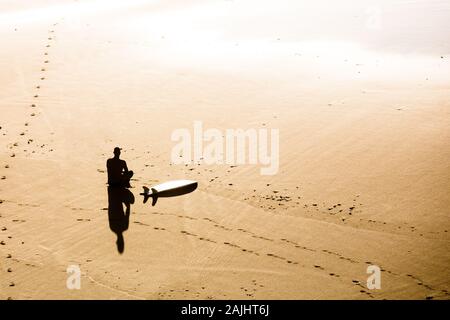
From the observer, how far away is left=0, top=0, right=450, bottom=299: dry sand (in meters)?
7.10

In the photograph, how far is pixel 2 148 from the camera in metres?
10.5

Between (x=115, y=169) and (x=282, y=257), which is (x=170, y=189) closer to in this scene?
(x=115, y=169)

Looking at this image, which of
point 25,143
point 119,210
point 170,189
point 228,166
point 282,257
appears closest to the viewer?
point 282,257

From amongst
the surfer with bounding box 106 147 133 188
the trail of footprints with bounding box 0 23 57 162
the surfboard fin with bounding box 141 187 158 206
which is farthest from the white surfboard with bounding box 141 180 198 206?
the trail of footprints with bounding box 0 23 57 162

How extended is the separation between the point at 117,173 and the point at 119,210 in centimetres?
79

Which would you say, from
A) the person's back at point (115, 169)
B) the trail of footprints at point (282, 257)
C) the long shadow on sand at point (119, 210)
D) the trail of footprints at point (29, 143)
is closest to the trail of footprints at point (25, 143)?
the trail of footprints at point (29, 143)

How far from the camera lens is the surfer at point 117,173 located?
879cm

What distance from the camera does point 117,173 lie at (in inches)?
348

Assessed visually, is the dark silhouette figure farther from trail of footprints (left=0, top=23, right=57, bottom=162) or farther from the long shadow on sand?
trail of footprints (left=0, top=23, right=57, bottom=162)

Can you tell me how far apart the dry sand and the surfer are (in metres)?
0.36

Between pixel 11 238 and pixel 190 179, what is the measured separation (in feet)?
11.4

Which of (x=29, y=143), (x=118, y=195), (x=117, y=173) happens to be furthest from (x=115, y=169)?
(x=29, y=143)

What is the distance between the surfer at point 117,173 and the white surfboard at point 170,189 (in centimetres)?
55

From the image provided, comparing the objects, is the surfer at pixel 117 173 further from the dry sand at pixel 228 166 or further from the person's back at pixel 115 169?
the dry sand at pixel 228 166
